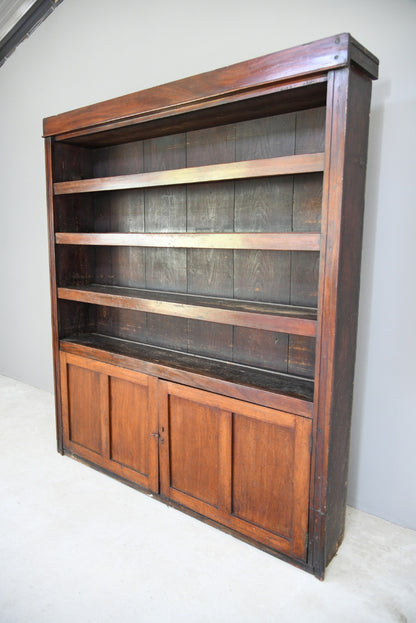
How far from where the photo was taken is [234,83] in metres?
1.90

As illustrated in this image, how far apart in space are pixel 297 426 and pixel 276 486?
12.8 inches

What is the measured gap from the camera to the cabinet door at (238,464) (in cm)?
197

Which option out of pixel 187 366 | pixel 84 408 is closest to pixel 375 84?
pixel 187 366

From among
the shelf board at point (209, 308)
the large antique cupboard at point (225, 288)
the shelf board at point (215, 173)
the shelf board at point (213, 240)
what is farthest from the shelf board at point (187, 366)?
the shelf board at point (215, 173)

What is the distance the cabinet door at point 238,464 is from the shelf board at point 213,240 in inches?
28.2

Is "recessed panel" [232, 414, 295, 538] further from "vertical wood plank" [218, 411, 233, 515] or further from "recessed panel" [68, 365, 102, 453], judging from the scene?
"recessed panel" [68, 365, 102, 453]

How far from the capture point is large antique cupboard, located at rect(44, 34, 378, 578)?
5.99ft

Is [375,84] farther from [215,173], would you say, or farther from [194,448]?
[194,448]

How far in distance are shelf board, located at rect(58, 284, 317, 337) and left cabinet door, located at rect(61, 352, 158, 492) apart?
1.27 feet

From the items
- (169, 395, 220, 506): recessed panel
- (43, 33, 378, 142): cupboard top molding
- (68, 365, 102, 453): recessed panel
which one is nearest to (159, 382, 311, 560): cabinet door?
(169, 395, 220, 506): recessed panel

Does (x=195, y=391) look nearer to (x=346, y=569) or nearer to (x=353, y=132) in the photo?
(x=346, y=569)

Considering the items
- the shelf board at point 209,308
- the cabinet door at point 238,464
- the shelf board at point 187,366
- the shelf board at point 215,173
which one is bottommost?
the cabinet door at point 238,464

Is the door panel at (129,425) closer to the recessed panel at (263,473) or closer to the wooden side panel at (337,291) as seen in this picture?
the recessed panel at (263,473)

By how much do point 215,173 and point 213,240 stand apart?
0.30 meters
